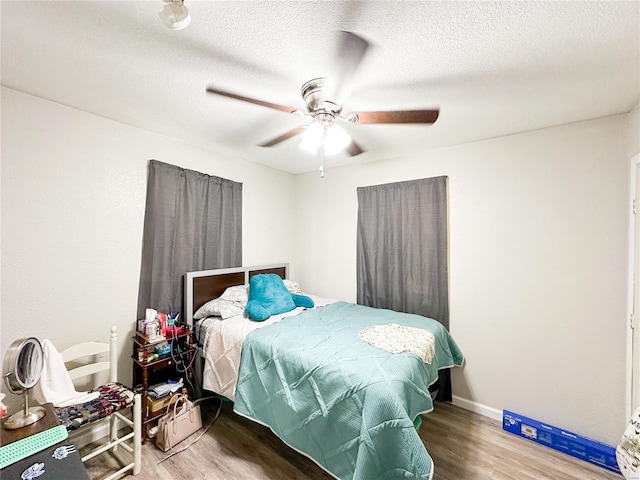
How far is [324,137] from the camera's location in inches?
68.2

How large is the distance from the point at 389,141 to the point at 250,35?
5.39 ft

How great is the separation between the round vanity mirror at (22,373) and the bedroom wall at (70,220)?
2.61 feet

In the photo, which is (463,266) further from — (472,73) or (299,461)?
(299,461)

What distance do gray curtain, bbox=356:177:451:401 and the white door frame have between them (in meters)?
1.21

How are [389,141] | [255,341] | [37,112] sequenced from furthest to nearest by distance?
[389,141], [255,341], [37,112]

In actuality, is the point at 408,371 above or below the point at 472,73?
below

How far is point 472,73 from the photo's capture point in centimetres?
152

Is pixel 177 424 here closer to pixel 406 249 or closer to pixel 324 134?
pixel 324 134

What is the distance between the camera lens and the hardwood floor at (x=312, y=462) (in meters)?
1.83

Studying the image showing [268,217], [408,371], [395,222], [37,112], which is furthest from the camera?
[268,217]

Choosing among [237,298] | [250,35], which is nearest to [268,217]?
[237,298]

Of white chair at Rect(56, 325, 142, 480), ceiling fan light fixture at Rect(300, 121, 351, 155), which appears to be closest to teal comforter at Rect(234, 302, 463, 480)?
white chair at Rect(56, 325, 142, 480)

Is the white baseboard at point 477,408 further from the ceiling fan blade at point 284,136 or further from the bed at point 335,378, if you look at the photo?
the ceiling fan blade at point 284,136

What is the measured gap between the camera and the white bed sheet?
2172 mm
